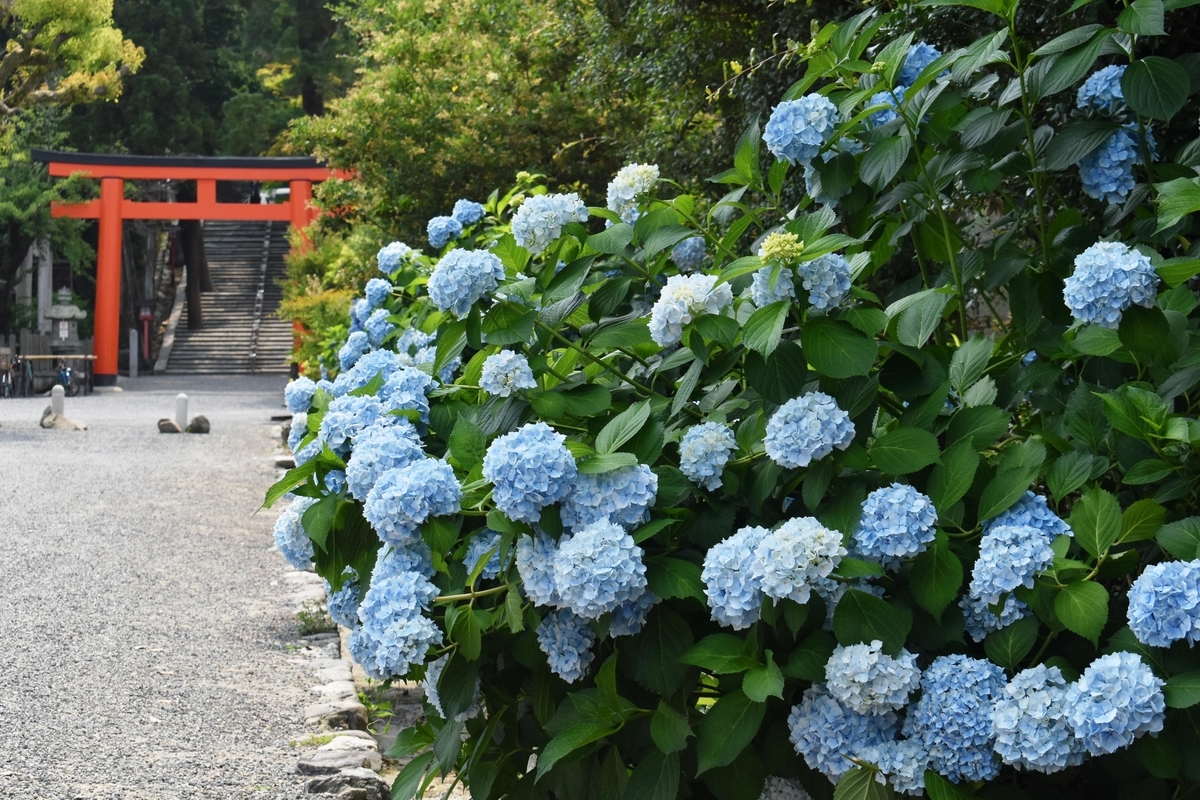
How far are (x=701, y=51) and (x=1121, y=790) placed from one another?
458 cm

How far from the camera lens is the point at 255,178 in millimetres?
20797

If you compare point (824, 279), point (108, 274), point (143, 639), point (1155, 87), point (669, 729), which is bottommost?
point (108, 274)

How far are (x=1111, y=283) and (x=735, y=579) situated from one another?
620mm

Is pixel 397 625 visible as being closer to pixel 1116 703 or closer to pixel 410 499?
pixel 410 499

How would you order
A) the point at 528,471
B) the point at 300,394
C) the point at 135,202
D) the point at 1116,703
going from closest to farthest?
the point at 1116,703 → the point at 528,471 → the point at 300,394 → the point at 135,202

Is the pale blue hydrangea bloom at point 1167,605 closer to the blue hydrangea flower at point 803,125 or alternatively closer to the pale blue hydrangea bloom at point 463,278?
the blue hydrangea flower at point 803,125

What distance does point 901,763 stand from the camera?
1.44 m

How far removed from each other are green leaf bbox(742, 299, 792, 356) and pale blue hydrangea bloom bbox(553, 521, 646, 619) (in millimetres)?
297

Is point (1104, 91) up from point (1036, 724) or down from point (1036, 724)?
up

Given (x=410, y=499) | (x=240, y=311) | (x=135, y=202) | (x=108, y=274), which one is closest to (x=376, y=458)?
(x=410, y=499)

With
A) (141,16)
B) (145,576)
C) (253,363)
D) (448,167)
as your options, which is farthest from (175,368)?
(145,576)

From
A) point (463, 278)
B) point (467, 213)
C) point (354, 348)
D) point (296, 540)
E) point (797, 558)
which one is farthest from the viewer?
point (467, 213)

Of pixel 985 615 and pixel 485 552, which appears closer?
pixel 985 615

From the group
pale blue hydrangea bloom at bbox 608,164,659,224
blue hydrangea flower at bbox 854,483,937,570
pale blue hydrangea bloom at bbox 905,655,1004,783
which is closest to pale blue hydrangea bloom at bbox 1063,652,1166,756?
pale blue hydrangea bloom at bbox 905,655,1004,783
